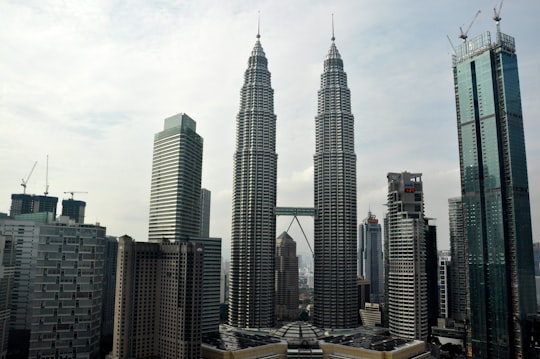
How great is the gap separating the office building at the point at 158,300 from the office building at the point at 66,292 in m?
14.5

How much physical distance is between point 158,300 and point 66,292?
39.0m

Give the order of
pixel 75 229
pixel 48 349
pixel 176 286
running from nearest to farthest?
pixel 48 349 < pixel 75 229 < pixel 176 286

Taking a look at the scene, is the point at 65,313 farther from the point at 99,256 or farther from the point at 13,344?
the point at 13,344

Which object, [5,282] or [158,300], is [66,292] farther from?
[5,282]

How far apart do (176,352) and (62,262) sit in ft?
177

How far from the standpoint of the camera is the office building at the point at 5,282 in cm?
16912

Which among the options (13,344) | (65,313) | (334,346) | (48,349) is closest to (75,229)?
(65,313)

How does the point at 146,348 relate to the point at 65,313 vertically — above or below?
below

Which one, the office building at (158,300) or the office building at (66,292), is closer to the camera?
the office building at (66,292)

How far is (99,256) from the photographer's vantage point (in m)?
163

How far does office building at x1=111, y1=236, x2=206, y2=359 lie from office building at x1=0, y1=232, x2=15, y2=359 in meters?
41.3

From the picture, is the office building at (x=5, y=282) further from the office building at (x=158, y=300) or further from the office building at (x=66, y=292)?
the office building at (x=158, y=300)

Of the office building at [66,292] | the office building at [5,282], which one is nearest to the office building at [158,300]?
the office building at [66,292]

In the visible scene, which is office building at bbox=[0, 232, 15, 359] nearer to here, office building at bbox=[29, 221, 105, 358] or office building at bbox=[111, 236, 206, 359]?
office building at bbox=[29, 221, 105, 358]
